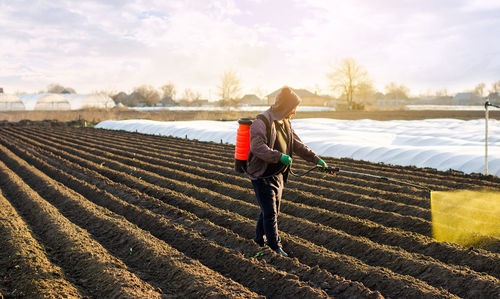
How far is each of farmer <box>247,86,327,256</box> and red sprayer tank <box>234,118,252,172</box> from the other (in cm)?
9

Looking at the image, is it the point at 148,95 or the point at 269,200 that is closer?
the point at 269,200

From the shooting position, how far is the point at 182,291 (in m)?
3.88

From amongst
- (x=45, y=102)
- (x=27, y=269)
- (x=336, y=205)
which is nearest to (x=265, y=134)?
(x=27, y=269)

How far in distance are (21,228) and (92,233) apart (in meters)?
0.93

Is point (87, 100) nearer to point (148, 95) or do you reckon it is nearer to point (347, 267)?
point (148, 95)

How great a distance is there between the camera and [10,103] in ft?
163

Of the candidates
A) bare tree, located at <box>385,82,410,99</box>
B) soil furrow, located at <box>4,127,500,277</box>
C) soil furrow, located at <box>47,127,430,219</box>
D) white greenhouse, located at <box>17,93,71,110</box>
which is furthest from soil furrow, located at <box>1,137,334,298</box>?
bare tree, located at <box>385,82,410,99</box>

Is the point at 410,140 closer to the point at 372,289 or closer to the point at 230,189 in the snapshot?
the point at 230,189

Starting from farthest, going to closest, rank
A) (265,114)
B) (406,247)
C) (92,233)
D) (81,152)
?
(81,152)
(92,233)
(406,247)
(265,114)

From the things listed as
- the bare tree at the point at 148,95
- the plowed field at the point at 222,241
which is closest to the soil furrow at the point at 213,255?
the plowed field at the point at 222,241

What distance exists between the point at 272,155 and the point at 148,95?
76.0 metres

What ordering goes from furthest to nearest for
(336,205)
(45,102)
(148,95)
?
(148,95), (45,102), (336,205)

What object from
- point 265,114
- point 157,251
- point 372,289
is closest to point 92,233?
point 157,251

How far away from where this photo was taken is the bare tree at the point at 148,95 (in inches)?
3009
